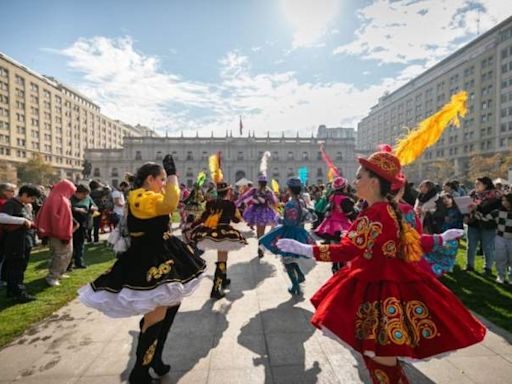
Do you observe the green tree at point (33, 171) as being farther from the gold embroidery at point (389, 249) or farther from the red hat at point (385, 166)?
the gold embroidery at point (389, 249)

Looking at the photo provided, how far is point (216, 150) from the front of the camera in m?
77.4

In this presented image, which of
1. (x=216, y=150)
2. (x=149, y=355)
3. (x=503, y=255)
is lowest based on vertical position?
(x=149, y=355)

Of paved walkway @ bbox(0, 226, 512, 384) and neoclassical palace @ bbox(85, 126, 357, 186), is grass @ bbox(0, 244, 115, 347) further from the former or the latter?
neoclassical palace @ bbox(85, 126, 357, 186)

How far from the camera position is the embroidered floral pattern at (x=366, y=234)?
2268 millimetres

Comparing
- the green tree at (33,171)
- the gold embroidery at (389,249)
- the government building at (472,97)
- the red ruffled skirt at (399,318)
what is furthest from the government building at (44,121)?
the government building at (472,97)

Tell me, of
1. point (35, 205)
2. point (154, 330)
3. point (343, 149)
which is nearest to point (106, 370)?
point (154, 330)

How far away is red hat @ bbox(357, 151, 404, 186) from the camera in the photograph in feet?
7.97

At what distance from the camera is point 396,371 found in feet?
6.98

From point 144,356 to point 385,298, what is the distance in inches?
85.9

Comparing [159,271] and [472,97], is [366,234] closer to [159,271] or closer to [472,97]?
[159,271]

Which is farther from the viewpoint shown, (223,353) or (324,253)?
(223,353)

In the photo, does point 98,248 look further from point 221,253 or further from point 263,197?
point 221,253

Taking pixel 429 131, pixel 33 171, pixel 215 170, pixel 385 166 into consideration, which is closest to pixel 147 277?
pixel 385 166

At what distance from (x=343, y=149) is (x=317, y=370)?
78828 mm
